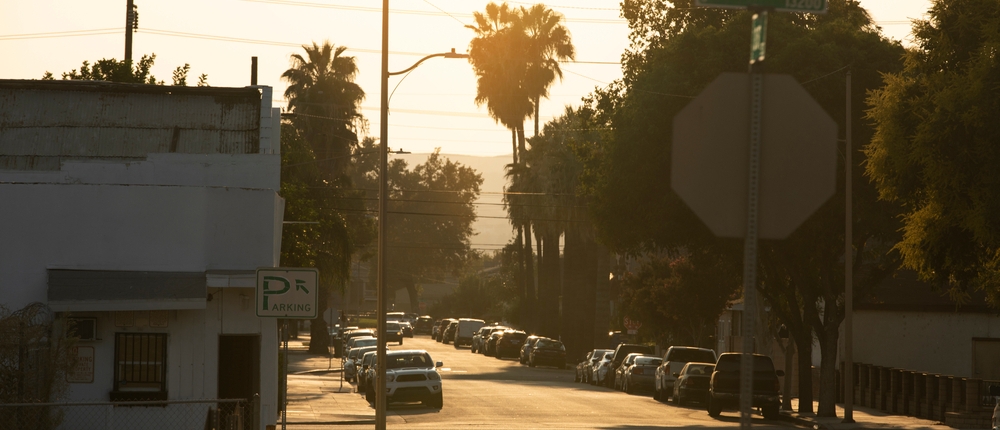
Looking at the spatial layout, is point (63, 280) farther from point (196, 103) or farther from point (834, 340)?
point (834, 340)

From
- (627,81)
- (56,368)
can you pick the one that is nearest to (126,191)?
(56,368)

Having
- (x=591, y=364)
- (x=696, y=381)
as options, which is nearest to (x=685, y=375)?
(x=696, y=381)

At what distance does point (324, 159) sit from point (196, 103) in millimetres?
31179

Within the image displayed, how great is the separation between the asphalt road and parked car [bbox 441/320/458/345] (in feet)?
132

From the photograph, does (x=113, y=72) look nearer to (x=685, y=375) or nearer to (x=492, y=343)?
(x=685, y=375)

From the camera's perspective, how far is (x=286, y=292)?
15562 mm

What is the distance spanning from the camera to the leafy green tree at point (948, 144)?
1725 centimetres

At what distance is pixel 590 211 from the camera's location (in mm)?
31438

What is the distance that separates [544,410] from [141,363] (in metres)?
13.4

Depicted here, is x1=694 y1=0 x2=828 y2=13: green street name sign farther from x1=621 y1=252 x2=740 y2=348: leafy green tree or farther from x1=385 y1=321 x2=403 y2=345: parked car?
x1=385 y1=321 x2=403 y2=345: parked car

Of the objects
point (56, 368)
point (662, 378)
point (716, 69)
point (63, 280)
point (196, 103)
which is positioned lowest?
point (662, 378)

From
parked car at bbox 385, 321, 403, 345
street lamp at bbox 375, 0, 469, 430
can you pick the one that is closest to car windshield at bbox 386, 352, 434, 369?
street lamp at bbox 375, 0, 469, 430

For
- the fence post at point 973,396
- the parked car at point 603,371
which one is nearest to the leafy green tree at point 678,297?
the parked car at point 603,371

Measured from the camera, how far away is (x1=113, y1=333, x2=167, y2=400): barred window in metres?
18.0
